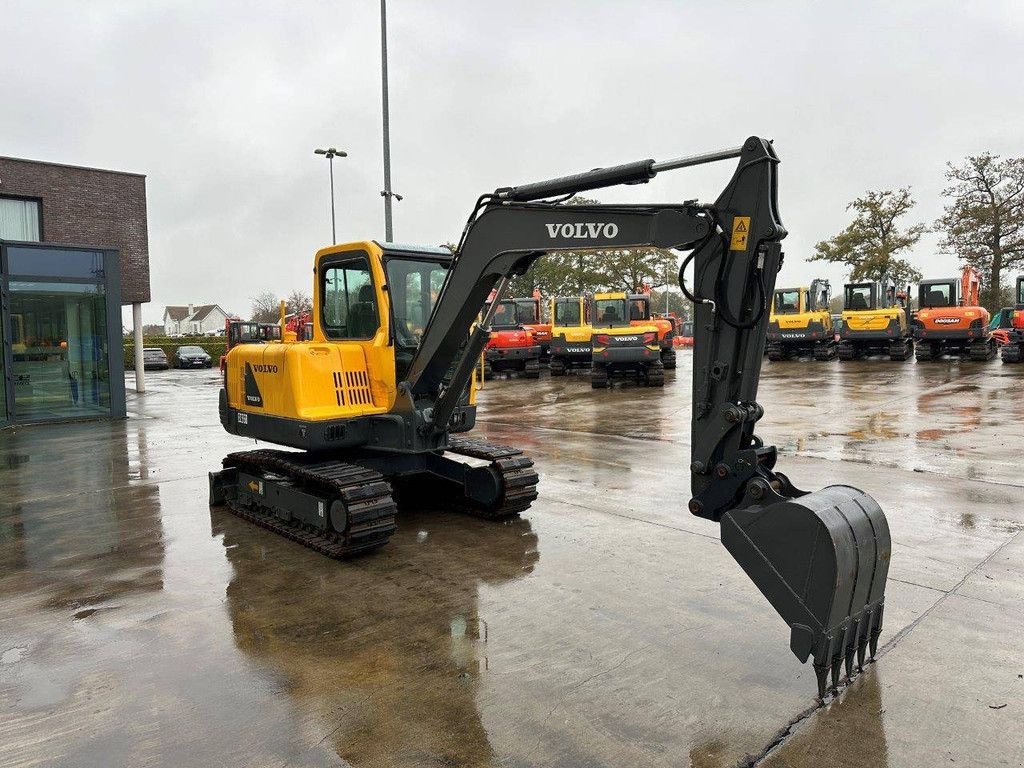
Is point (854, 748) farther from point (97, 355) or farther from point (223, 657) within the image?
point (97, 355)

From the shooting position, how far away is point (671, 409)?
630 inches

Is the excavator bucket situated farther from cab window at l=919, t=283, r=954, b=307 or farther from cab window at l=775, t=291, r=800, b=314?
cab window at l=775, t=291, r=800, b=314

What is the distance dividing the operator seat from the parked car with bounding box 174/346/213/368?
43941 millimetres

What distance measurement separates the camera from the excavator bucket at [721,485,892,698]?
361 centimetres

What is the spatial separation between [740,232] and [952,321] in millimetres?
25555

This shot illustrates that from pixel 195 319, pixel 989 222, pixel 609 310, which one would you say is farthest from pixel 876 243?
pixel 195 319

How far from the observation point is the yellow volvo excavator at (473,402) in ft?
12.5

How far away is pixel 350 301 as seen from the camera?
23.0 feet

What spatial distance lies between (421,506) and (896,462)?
6.16m

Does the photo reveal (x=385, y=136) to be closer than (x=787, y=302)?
Yes

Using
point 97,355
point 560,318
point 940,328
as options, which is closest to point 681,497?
point 97,355

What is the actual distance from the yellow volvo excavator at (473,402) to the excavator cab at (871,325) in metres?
24.7

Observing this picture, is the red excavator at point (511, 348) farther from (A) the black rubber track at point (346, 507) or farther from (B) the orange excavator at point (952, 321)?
(A) the black rubber track at point (346, 507)

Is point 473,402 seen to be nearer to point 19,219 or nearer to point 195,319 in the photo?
point 19,219
